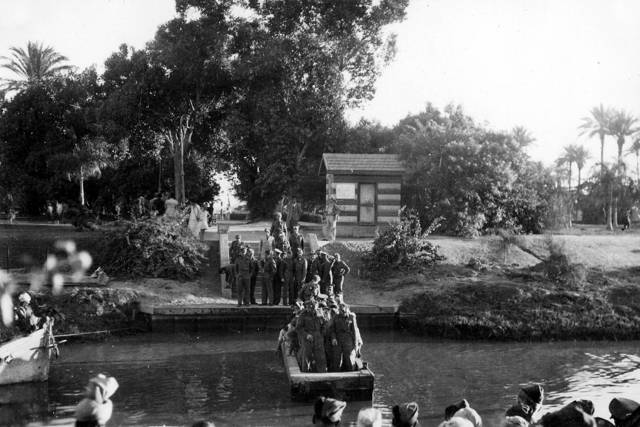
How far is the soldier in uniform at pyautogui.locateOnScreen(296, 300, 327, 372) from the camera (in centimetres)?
1255

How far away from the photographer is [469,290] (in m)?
20.0

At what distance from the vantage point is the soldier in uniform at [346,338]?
41.4 feet

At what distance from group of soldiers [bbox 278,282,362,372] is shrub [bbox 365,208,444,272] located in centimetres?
978

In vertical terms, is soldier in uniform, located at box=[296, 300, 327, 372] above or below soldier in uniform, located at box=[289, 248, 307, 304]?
below

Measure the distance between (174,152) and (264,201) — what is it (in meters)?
5.30

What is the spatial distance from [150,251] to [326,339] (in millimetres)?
10533

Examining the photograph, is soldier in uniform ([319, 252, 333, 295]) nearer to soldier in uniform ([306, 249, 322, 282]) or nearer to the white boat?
soldier in uniform ([306, 249, 322, 282])

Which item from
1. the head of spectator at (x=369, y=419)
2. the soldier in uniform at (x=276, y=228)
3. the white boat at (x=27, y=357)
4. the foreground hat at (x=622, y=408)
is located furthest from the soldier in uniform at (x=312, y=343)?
the soldier in uniform at (x=276, y=228)

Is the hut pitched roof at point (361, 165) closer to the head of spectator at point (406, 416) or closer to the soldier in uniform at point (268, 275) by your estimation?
the soldier in uniform at point (268, 275)

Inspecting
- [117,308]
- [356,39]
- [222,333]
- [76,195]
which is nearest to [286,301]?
[222,333]

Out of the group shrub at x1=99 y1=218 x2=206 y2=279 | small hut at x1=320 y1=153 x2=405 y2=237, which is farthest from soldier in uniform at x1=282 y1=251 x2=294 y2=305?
small hut at x1=320 y1=153 x2=405 y2=237

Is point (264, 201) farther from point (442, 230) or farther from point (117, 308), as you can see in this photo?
point (117, 308)

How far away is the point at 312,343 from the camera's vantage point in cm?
1262

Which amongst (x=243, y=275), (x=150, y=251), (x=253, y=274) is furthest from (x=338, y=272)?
(x=150, y=251)
